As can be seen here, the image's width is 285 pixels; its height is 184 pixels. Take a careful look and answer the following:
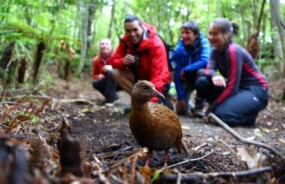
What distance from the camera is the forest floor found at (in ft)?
5.53

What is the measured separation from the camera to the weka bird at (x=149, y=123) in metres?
3.34

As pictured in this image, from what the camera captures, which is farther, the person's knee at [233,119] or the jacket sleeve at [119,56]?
the jacket sleeve at [119,56]

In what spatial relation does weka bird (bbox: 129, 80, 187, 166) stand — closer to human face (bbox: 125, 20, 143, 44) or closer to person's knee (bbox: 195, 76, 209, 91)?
human face (bbox: 125, 20, 143, 44)

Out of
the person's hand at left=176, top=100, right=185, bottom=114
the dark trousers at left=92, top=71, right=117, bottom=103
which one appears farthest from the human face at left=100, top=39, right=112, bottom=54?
the person's hand at left=176, top=100, right=185, bottom=114

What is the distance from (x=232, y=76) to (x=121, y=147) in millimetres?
3107

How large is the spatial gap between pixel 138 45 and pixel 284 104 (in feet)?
12.3

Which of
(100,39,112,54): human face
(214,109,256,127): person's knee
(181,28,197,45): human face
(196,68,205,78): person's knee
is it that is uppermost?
(181,28,197,45): human face

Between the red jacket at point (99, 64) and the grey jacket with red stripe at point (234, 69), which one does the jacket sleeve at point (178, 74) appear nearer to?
the grey jacket with red stripe at point (234, 69)

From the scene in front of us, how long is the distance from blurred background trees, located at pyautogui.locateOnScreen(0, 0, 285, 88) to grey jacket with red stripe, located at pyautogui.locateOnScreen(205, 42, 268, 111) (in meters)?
0.99

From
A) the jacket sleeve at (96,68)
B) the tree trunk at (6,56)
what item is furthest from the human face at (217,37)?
the jacket sleeve at (96,68)

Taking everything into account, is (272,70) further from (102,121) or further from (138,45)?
(102,121)

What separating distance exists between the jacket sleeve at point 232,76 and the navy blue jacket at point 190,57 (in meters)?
1.02

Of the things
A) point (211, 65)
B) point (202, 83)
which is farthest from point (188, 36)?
point (202, 83)

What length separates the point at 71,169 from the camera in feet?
4.86
